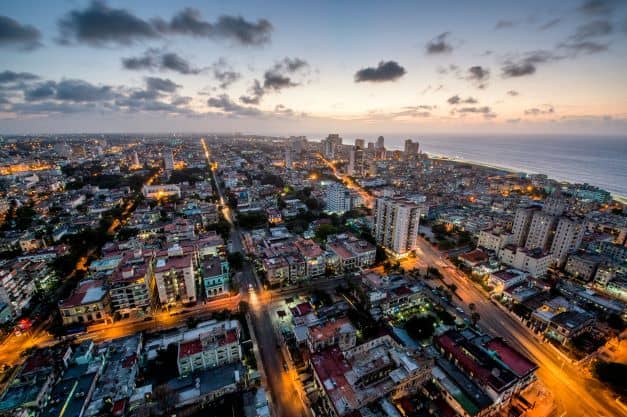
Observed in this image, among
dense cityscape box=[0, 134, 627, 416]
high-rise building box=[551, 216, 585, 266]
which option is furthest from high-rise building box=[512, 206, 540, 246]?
high-rise building box=[551, 216, 585, 266]

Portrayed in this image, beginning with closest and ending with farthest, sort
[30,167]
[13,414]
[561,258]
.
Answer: [13,414]
[561,258]
[30,167]

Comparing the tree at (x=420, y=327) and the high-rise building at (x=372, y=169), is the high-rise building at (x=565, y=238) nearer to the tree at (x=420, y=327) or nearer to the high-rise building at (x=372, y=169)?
the tree at (x=420, y=327)

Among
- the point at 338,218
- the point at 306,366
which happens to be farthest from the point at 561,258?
the point at 306,366

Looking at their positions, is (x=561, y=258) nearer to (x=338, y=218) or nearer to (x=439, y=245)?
(x=439, y=245)

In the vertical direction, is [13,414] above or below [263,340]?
above

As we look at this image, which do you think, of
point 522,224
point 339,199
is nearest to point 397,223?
point 522,224

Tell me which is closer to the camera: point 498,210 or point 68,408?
point 68,408

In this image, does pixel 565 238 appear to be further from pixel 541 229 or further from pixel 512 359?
pixel 512 359
